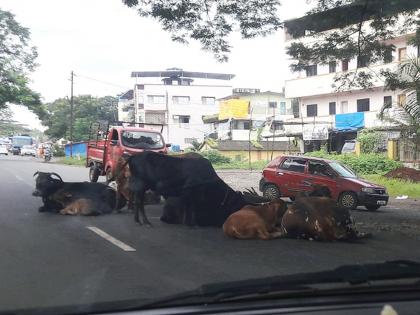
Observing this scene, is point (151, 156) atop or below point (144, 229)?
atop

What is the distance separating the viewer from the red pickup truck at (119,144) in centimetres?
1653

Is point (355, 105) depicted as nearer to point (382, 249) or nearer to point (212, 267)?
point (382, 249)

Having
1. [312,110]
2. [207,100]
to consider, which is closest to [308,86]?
[312,110]

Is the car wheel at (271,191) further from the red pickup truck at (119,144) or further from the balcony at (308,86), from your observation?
the balcony at (308,86)

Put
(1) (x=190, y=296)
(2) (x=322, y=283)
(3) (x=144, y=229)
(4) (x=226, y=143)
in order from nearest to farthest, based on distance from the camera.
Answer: (1) (x=190, y=296) < (2) (x=322, y=283) < (3) (x=144, y=229) < (4) (x=226, y=143)

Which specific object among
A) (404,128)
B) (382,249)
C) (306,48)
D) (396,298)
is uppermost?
(306,48)

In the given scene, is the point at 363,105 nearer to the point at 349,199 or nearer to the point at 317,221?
the point at 349,199

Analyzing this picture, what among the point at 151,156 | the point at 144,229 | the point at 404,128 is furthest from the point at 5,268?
the point at 404,128

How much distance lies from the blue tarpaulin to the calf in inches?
840

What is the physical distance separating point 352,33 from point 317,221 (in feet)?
16.8

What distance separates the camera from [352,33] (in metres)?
12.1

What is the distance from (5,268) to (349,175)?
12.1m

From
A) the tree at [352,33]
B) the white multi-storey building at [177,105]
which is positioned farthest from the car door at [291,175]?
the tree at [352,33]

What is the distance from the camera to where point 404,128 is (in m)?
13.8
